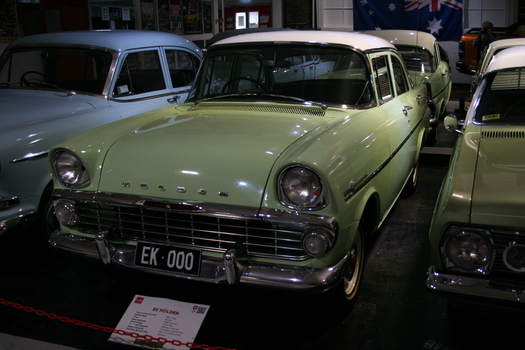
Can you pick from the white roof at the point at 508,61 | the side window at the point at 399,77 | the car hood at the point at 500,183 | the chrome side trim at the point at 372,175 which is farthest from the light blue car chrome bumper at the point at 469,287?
the side window at the point at 399,77

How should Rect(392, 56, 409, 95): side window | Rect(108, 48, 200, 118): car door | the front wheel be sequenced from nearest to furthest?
1. the front wheel
2. Rect(392, 56, 409, 95): side window
3. Rect(108, 48, 200, 118): car door

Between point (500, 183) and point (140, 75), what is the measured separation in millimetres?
3796

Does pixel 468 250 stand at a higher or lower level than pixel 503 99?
lower

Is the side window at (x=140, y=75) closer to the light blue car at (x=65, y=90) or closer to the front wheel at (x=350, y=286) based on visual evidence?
the light blue car at (x=65, y=90)

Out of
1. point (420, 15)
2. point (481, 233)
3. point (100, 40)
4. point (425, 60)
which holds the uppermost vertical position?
point (420, 15)

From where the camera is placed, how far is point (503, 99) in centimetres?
345

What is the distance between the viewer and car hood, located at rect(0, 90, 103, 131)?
3.77m

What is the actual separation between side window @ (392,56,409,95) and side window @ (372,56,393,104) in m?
0.24

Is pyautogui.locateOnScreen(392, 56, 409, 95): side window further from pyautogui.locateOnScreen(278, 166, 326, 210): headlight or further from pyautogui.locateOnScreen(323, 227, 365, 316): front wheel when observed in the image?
pyautogui.locateOnScreen(278, 166, 326, 210): headlight

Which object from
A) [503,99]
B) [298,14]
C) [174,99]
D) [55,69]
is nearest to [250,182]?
[503,99]

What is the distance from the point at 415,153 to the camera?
436cm

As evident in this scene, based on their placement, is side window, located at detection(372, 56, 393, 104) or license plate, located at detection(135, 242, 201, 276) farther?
side window, located at detection(372, 56, 393, 104)

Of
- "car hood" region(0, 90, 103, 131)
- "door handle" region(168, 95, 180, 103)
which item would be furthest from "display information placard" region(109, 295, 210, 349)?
"door handle" region(168, 95, 180, 103)

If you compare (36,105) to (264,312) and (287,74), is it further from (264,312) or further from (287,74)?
(264,312)
